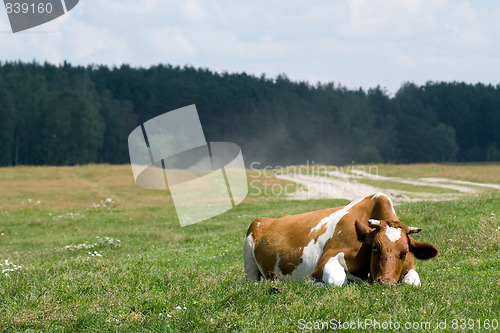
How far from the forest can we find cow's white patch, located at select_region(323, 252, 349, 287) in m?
132

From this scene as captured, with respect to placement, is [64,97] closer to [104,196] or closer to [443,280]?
[104,196]

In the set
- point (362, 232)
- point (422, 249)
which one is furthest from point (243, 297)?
point (422, 249)

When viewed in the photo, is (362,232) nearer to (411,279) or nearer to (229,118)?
(411,279)

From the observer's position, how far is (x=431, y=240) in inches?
599

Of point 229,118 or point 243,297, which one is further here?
point 229,118

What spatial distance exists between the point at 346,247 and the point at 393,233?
82 centimetres

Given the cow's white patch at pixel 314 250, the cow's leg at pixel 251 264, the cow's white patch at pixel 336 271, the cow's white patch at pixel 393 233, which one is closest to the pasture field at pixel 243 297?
the cow's white patch at pixel 336 271

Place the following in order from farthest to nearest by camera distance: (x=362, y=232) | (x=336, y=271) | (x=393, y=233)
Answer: (x=336, y=271)
(x=362, y=232)
(x=393, y=233)

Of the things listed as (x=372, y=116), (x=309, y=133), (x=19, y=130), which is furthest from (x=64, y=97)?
(x=372, y=116)

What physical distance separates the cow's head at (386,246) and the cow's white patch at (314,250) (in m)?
0.88

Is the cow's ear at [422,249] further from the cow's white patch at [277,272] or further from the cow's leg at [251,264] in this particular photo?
the cow's leg at [251,264]

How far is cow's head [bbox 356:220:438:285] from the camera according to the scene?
8.50 metres

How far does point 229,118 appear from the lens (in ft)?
541

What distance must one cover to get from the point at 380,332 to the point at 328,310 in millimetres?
896
